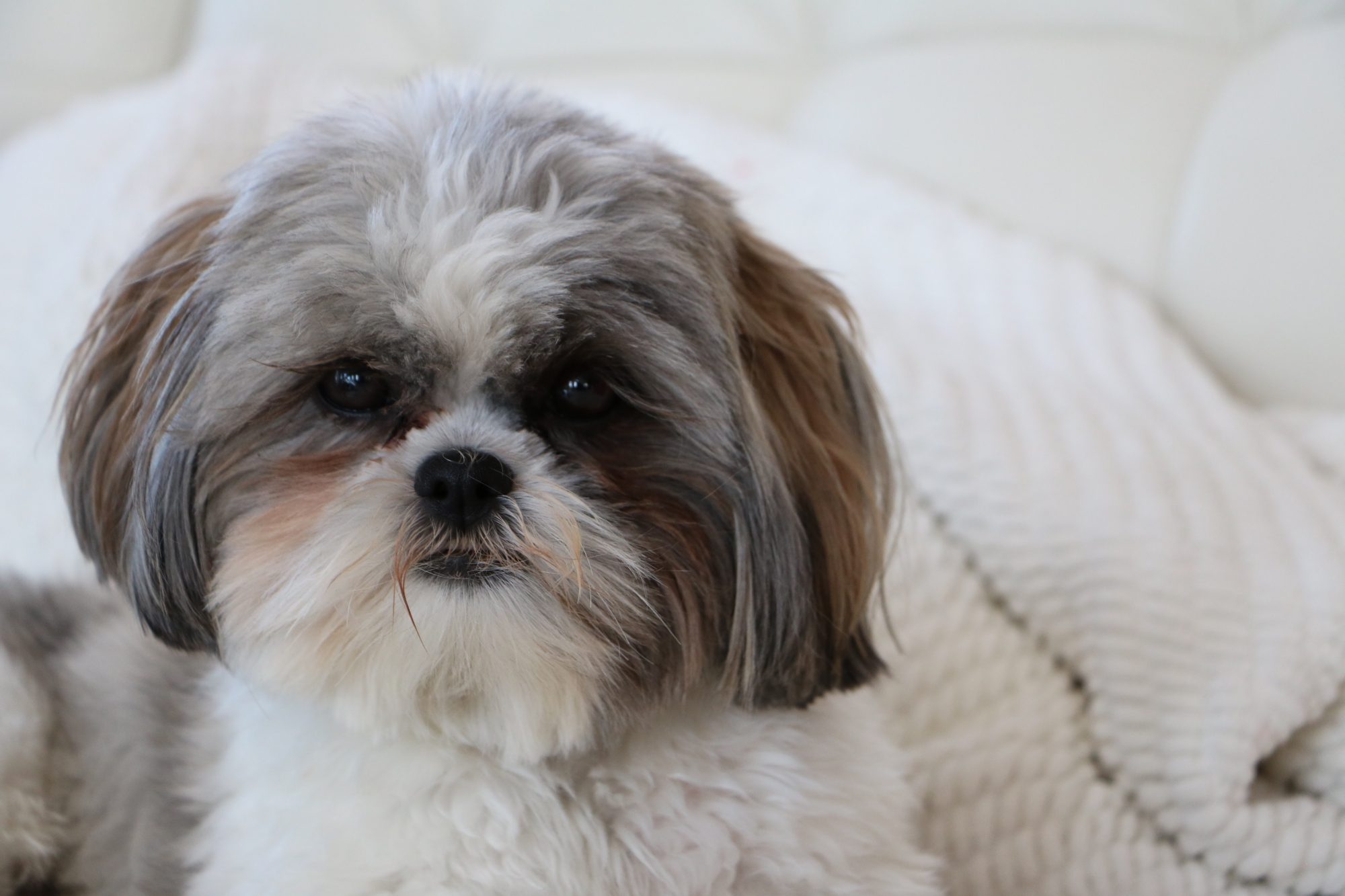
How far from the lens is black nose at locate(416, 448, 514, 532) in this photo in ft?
3.01

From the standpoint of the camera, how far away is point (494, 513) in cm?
92

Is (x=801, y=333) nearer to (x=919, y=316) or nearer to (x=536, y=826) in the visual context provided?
(x=536, y=826)

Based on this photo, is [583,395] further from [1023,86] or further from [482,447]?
[1023,86]

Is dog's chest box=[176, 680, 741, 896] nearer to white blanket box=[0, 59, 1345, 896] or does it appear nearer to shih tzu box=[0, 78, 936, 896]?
shih tzu box=[0, 78, 936, 896]

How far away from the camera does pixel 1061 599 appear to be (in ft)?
5.02

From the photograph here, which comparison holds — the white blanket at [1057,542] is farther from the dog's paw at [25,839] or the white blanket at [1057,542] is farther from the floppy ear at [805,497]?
the dog's paw at [25,839]

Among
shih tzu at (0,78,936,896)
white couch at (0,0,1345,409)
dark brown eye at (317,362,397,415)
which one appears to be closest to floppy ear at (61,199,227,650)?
shih tzu at (0,78,936,896)

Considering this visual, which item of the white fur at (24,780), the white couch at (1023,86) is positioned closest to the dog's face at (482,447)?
the white fur at (24,780)

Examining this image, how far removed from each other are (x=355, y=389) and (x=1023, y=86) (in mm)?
1638

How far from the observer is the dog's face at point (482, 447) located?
0.93 m

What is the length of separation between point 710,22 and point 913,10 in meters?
0.50

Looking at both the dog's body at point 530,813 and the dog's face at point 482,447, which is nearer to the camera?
the dog's face at point 482,447

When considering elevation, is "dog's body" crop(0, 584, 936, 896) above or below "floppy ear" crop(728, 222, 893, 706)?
below

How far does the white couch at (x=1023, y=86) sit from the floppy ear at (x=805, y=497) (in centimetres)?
97
